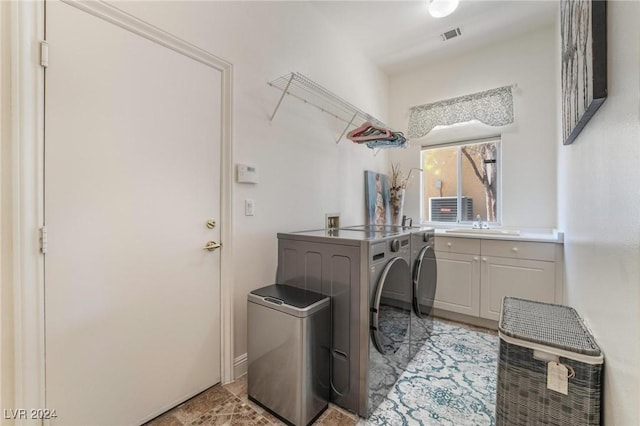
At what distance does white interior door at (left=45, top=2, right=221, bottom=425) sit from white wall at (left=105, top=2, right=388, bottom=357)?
0.53 feet

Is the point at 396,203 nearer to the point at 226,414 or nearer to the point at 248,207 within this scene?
the point at 248,207

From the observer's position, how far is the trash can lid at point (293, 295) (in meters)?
1.50

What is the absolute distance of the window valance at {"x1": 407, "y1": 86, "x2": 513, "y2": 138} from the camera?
300 centimetres

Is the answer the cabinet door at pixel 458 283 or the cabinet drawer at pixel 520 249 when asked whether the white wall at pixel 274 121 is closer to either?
the cabinet door at pixel 458 283

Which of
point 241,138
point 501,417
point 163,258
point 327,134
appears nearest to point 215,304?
point 163,258

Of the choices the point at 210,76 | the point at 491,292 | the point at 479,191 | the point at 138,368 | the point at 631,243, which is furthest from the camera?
the point at 479,191

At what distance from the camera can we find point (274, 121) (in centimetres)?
208

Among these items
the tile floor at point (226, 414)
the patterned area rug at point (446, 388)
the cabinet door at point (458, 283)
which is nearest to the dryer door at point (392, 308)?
the patterned area rug at point (446, 388)

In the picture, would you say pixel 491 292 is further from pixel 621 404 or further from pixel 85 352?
pixel 85 352

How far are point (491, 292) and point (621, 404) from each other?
204 cm

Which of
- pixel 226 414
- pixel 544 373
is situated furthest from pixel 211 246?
pixel 544 373

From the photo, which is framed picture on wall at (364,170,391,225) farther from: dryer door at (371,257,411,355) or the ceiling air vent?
the ceiling air vent

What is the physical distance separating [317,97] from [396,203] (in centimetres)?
174

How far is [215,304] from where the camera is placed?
1746 mm
